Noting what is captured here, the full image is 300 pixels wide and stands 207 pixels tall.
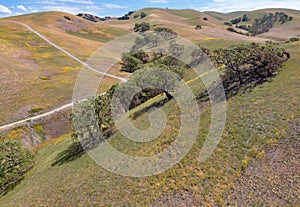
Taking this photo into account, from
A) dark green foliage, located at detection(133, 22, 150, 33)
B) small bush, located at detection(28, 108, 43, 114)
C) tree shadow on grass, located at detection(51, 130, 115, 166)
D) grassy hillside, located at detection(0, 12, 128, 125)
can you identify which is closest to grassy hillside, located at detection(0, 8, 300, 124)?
grassy hillside, located at detection(0, 12, 128, 125)

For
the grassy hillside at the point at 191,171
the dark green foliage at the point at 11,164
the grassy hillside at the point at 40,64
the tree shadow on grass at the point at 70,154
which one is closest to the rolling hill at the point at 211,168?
the grassy hillside at the point at 191,171

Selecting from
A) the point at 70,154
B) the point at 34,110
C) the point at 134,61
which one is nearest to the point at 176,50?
the point at 134,61

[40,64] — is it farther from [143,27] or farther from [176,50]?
[143,27]

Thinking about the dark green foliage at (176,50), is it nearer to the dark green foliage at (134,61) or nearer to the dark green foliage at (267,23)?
the dark green foliage at (134,61)

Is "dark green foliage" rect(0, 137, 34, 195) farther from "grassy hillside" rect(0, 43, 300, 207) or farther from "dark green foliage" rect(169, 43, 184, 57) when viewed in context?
"dark green foliage" rect(169, 43, 184, 57)

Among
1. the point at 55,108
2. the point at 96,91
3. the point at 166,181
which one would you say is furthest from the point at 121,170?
the point at 96,91

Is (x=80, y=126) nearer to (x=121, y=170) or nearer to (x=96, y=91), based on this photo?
(x=121, y=170)
